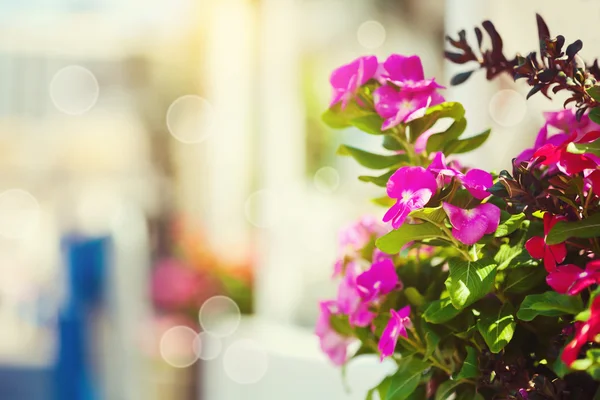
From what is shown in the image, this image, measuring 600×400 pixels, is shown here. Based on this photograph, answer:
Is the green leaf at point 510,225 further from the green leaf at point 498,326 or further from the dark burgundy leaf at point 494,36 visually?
the dark burgundy leaf at point 494,36

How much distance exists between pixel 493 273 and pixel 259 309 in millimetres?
Result: 1995

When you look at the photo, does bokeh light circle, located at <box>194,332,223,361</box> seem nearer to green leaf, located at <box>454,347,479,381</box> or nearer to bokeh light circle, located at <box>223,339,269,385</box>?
bokeh light circle, located at <box>223,339,269,385</box>

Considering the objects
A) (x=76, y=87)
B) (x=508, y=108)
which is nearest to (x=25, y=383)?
(x=508, y=108)

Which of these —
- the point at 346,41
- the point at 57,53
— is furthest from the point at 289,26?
the point at 57,53

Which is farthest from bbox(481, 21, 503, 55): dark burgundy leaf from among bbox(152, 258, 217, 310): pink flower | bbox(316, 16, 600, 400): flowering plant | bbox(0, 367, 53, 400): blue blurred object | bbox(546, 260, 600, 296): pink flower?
bbox(152, 258, 217, 310): pink flower

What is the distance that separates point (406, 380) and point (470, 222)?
0.15 m

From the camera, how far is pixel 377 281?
619mm

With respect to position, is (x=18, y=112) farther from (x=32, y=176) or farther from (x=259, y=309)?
(x=259, y=309)

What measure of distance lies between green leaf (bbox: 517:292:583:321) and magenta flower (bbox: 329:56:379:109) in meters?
0.23

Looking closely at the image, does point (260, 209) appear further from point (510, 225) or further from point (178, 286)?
point (510, 225)

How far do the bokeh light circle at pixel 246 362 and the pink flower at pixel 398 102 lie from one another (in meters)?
1.51

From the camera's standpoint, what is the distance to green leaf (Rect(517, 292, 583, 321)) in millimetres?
471

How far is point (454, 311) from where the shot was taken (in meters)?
0.53

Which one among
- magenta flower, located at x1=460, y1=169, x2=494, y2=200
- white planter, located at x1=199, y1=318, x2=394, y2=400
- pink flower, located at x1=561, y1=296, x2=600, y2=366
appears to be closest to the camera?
pink flower, located at x1=561, y1=296, x2=600, y2=366
